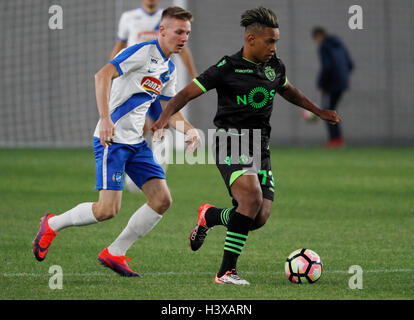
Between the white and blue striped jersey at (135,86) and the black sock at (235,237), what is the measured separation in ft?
3.57

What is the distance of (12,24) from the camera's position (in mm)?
18969

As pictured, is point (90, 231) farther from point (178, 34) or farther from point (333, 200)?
point (333, 200)

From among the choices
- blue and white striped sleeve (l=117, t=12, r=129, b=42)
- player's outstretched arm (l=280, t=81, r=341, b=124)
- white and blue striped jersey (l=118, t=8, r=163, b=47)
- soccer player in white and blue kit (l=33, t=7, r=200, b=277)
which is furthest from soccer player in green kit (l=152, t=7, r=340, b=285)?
blue and white striped sleeve (l=117, t=12, r=129, b=42)

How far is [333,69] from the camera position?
19094mm

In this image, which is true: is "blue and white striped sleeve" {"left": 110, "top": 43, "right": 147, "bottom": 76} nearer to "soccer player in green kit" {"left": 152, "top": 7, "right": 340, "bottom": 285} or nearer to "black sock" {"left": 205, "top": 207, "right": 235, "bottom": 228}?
"soccer player in green kit" {"left": 152, "top": 7, "right": 340, "bottom": 285}

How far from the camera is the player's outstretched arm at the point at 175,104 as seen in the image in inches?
225

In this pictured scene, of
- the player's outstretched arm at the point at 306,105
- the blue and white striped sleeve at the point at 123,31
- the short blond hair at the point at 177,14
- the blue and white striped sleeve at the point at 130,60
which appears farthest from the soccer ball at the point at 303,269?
the blue and white striped sleeve at the point at 123,31

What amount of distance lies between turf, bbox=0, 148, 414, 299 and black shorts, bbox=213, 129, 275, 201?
746 mm

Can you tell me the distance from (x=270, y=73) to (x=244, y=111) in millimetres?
357

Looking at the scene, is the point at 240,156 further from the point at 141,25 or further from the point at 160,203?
the point at 141,25

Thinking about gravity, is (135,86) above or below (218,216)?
above

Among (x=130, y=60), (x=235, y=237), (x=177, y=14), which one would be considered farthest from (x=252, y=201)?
(x=177, y=14)

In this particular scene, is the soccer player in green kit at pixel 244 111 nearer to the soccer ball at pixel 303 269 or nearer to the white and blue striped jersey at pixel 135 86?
the soccer ball at pixel 303 269

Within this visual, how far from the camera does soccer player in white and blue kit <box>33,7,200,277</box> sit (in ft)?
20.3
